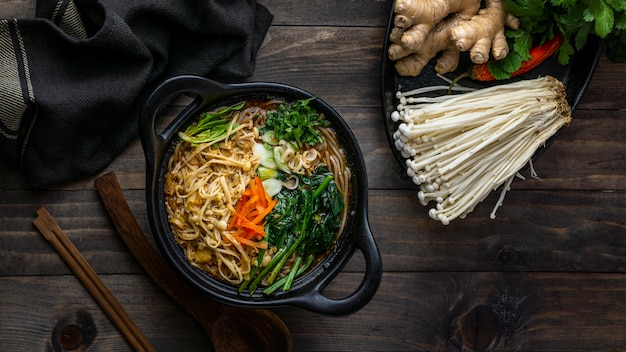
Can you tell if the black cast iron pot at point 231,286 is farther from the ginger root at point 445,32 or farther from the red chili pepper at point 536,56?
the red chili pepper at point 536,56

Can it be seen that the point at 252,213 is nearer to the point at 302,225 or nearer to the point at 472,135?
the point at 302,225

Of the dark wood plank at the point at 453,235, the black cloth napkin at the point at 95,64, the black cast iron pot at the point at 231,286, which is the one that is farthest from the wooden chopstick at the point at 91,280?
the black cast iron pot at the point at 231,286

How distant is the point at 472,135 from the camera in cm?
222

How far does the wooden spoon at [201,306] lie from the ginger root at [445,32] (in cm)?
92

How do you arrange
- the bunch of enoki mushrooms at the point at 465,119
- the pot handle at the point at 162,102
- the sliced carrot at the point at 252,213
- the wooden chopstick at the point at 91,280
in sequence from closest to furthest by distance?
1. the pot handle at the point at 162,102
2. the sliced carrot at the point at 252,213
3. the bunch of enoki mushrooms at the point at 465,119
4. the wooden chopstick at the point at 91,280

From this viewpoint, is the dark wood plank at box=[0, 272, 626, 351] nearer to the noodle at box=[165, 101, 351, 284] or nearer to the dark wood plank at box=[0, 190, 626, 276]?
the dark wood plank at box=[0, 190, 626, 276]

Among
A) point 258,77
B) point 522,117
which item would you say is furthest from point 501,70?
point 258,77

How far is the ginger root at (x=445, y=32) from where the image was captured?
6.86 ft

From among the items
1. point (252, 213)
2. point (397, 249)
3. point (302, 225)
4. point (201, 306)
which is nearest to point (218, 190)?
point (252, 213)

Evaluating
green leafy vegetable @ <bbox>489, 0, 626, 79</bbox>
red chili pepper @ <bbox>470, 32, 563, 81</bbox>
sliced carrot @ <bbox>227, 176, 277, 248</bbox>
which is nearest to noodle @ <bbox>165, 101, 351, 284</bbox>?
sliced carrot @ <bbox>227, 176, 277, 248</bbox>

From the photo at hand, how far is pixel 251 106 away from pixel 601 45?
110 cm

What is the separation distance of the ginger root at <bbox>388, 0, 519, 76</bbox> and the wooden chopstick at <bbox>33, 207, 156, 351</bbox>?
3.85ft

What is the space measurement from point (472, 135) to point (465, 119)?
6 cm

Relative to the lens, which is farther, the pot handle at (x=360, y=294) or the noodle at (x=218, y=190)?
the noodle at (x=218, y=190)
